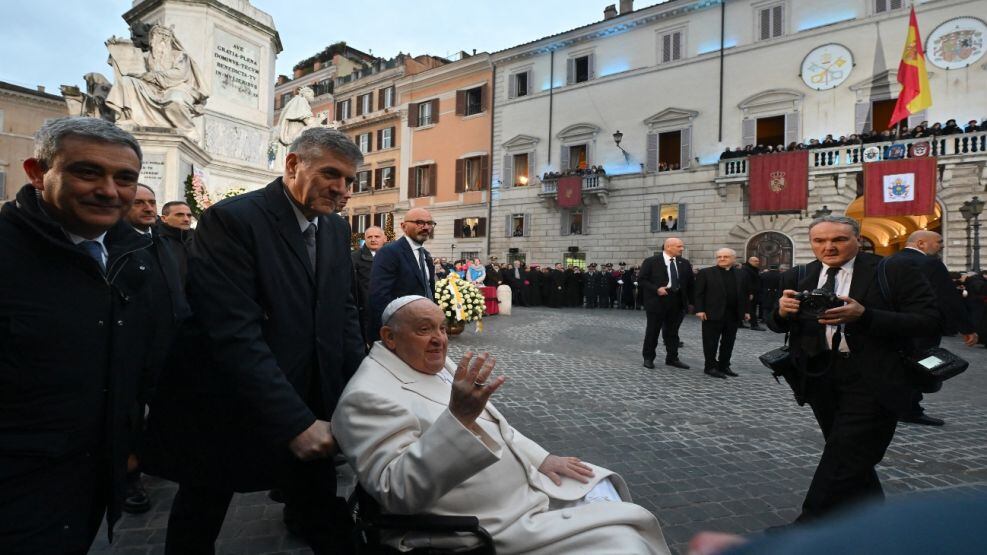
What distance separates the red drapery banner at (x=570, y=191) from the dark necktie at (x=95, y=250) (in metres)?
25.4

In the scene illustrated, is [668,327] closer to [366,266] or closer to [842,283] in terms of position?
[366,266]

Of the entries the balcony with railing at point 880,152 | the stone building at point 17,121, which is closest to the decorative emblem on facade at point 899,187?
the balcony with railing at point 880,152

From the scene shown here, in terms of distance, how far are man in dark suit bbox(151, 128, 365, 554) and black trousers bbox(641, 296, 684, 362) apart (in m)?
6.97

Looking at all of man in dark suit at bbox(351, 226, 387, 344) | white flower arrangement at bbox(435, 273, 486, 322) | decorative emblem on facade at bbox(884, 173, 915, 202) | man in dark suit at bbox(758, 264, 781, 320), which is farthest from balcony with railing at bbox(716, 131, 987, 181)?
man in dark suit at bbox(351, 226, 387, 344)

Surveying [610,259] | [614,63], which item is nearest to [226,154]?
[610,259]

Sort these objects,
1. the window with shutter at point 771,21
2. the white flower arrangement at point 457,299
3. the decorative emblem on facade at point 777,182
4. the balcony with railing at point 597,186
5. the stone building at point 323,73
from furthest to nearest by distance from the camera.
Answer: the stone building at point 323,73 → the balcony with railing at point 597,186 → the window with shutter at point 771,21 → the decorative emblem on facade at point 777,182 → the white flower arrangement at point 457,299

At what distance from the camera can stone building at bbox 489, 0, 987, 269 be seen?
19.1 m

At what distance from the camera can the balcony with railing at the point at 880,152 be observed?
57.8 feet

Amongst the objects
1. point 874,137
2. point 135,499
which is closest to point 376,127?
point 874,137

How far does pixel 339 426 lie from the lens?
2.02m

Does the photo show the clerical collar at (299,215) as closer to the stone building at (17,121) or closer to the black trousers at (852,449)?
the black trousers at (852,449)

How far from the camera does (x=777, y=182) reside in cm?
2075

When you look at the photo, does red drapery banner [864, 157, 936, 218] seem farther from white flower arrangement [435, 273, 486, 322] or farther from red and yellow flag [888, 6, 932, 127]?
white flower arrangement [435, 273, 486, 322]

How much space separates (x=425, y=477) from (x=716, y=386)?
21.0ft
